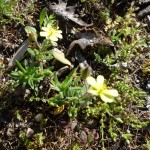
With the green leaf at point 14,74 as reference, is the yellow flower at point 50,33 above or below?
above

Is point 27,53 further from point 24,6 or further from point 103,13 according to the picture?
point 103,13

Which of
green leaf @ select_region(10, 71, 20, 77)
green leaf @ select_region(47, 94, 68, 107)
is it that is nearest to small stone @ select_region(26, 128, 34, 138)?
green leaf @ select_region(47, 94, 68, 107)

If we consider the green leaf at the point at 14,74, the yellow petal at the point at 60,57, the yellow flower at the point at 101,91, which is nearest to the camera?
the yellow flower at the point at 101,91

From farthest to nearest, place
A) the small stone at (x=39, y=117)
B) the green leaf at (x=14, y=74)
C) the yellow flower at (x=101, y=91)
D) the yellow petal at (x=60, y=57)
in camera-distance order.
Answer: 1. the yellow petal at (x=60, y=57)
2. the small stone at (x=39, y=117)
3. the green leaf at (x=14, y=74)
4. the yellow flower at (x=101, y=91)

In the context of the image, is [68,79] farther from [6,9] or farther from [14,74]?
[6,9]

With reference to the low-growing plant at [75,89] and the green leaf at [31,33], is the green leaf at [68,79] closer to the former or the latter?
the low-growing plant at [75,89]

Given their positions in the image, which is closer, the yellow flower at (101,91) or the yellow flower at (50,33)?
the yellow flower at (101,91)

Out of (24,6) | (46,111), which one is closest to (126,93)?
(46,111)

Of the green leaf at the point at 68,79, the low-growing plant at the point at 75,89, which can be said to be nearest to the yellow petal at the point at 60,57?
the low-growing plant at the point at 75,89

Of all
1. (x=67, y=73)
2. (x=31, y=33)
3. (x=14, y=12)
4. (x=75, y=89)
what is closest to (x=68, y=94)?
(x=75, y=89)

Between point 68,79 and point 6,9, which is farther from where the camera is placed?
point 6,9

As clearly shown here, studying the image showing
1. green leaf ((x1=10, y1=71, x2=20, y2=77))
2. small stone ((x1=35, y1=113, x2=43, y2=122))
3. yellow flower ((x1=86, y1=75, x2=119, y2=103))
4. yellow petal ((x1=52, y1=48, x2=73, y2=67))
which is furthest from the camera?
yellow petal ((x1=52, y1=48, x2=73, y2=67))

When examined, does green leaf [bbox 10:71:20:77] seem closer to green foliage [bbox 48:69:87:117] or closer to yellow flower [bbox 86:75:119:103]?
green foliage [bbox 48:69:87:117]
